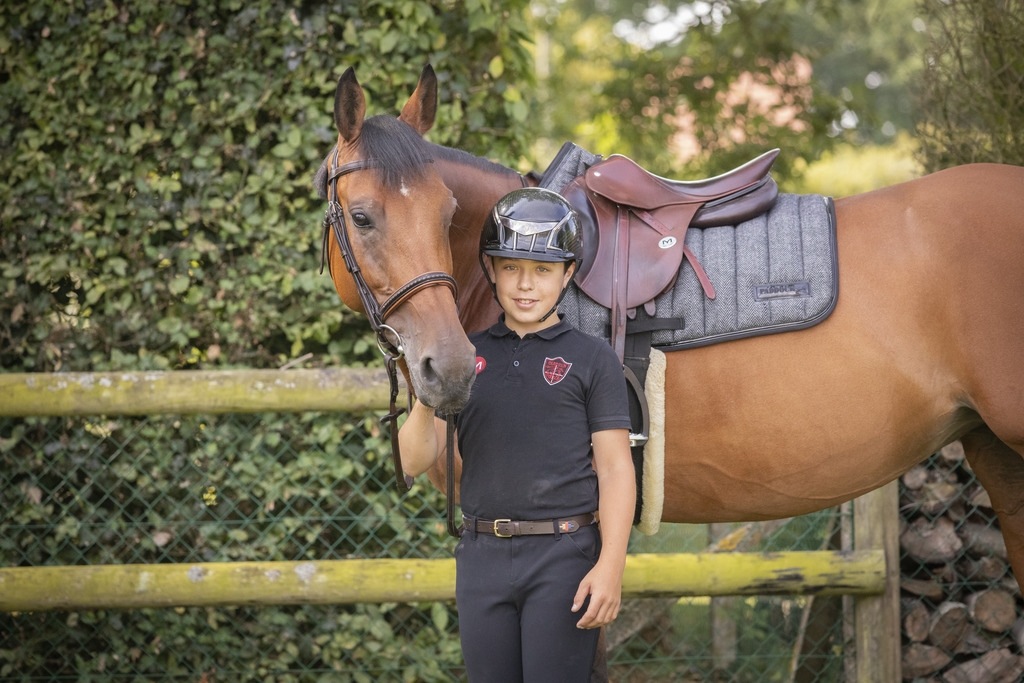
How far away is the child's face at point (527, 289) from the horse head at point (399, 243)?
5.4 inches

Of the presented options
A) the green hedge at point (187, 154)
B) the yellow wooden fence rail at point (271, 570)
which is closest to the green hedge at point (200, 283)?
the green hedge at point (187, 154)

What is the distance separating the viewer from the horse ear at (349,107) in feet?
7.29

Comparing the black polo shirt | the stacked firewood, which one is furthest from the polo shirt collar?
the stacked firewood

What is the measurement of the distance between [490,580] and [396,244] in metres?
0.89

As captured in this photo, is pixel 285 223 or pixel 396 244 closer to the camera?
pixel 396 244

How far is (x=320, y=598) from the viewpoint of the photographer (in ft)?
11.0

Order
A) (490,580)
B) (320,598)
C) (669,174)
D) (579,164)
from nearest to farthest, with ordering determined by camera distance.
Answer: (490,580) → (579,164) → (320,598) → (669,174)

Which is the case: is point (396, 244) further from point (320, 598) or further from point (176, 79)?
point (176, 79)

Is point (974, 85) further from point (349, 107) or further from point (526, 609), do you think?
point (526, 609)

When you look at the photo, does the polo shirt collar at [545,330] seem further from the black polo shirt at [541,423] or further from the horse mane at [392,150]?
the horse mane at [392,150]

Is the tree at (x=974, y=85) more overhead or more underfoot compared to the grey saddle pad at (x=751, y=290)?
more overhead

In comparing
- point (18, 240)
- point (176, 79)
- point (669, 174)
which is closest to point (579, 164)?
point (176, 79)

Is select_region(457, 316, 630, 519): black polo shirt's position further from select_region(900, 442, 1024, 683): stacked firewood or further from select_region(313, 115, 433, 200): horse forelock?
select_region(900, 442, 1024, 683): stacked firewood

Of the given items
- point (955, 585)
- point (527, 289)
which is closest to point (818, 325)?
point (527, 289)
